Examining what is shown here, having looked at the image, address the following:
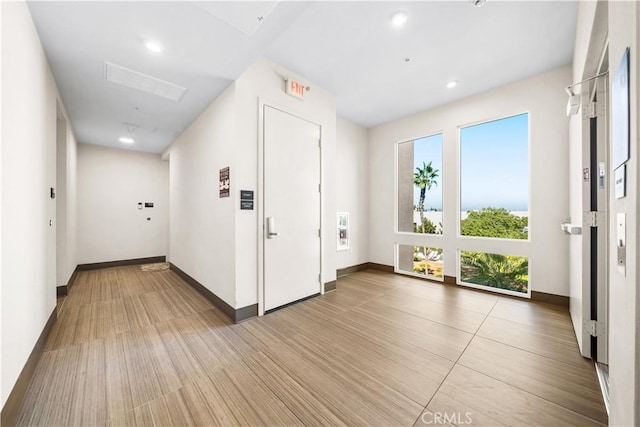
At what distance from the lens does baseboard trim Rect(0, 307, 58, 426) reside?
4.52ft

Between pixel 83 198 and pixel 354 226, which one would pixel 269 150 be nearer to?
pixel 354 226

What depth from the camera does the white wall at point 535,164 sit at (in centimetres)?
315

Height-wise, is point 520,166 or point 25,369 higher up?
point 520,166

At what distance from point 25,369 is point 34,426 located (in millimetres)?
544

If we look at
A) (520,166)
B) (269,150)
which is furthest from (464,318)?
(269,150)

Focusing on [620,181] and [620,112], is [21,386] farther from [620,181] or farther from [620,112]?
[620,112]

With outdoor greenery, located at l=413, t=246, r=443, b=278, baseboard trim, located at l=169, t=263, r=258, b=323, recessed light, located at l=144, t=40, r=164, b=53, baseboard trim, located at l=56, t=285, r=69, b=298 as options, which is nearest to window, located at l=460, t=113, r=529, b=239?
outdoor greenery, located at l=413, t=246, r=443, b=278

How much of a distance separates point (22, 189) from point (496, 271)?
5507mm

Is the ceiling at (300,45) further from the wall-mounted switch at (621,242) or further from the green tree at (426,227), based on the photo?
the wall-mounted switch at (621,242)

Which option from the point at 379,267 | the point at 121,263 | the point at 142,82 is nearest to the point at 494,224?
the point at 379,267

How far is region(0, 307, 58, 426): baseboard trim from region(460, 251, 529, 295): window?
16.5 feet

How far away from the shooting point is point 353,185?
16.4 ft

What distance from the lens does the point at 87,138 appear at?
16.3ft

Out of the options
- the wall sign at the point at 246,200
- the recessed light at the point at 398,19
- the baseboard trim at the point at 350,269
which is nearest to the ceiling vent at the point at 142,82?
the wall sign at the point at 246,200
